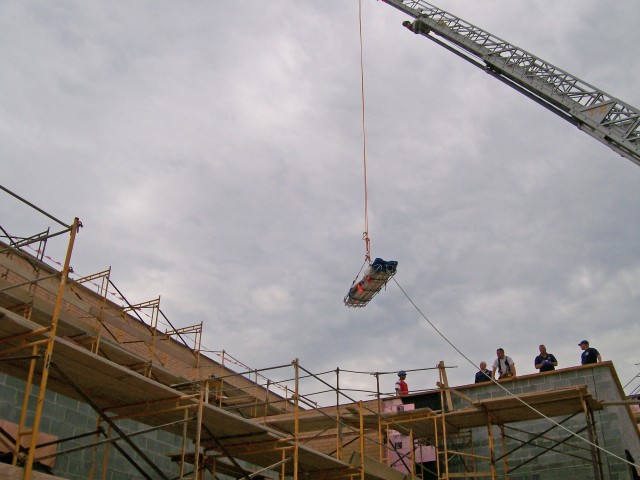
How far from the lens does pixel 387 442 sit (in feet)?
64.0

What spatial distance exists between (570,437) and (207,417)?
9.19m

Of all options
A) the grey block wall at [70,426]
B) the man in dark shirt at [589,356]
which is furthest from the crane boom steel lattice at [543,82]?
the grey block wall at [70,426]

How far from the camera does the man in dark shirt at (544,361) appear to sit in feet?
62.5

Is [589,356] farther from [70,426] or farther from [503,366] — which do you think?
[70,426]

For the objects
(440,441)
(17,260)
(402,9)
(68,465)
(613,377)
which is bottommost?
(68,465)

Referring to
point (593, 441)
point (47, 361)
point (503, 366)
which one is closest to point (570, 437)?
point (593, 441)

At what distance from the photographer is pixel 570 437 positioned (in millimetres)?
17281

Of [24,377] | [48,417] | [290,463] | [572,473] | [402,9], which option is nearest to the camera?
[24,377]

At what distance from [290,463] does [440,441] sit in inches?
192

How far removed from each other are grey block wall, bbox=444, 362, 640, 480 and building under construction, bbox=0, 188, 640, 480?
3cm

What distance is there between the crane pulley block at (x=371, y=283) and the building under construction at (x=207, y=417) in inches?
120

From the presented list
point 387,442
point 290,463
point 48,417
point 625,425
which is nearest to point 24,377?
point 48,417

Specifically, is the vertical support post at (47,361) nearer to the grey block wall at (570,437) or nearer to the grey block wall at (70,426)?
the grey block wall at (70,426)

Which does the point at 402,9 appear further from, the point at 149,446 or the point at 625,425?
the point at 149,446
